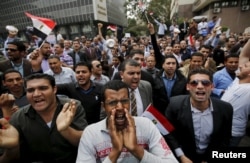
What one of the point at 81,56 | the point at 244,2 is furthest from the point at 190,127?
the point at 244,2

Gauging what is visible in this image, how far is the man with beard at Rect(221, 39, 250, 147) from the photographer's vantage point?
10.6ft

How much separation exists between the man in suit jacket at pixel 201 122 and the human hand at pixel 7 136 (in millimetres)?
1643

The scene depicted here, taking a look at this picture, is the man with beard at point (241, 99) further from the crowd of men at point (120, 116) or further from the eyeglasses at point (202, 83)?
the eyeglasses at point (202, 83)

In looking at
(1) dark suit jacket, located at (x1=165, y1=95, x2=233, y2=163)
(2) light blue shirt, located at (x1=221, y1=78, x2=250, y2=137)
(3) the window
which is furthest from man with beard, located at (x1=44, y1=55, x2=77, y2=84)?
(3) the window

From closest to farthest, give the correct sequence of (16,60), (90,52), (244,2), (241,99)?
(241,99), (16,60), (90,52), (244,2)

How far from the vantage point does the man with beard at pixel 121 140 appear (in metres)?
2.03

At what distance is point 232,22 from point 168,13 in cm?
2687

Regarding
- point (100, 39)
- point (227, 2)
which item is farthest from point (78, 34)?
point (100, 39)

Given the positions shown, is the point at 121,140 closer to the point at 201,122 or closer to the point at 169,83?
the point at 201,122

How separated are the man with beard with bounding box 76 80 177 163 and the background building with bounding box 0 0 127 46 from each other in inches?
1968

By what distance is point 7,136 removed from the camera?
218cm

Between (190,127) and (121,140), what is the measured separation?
118 cm

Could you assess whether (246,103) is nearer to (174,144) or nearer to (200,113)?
(200,113)

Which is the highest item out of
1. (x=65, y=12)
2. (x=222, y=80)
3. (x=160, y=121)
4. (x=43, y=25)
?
(x=65, y=12)
